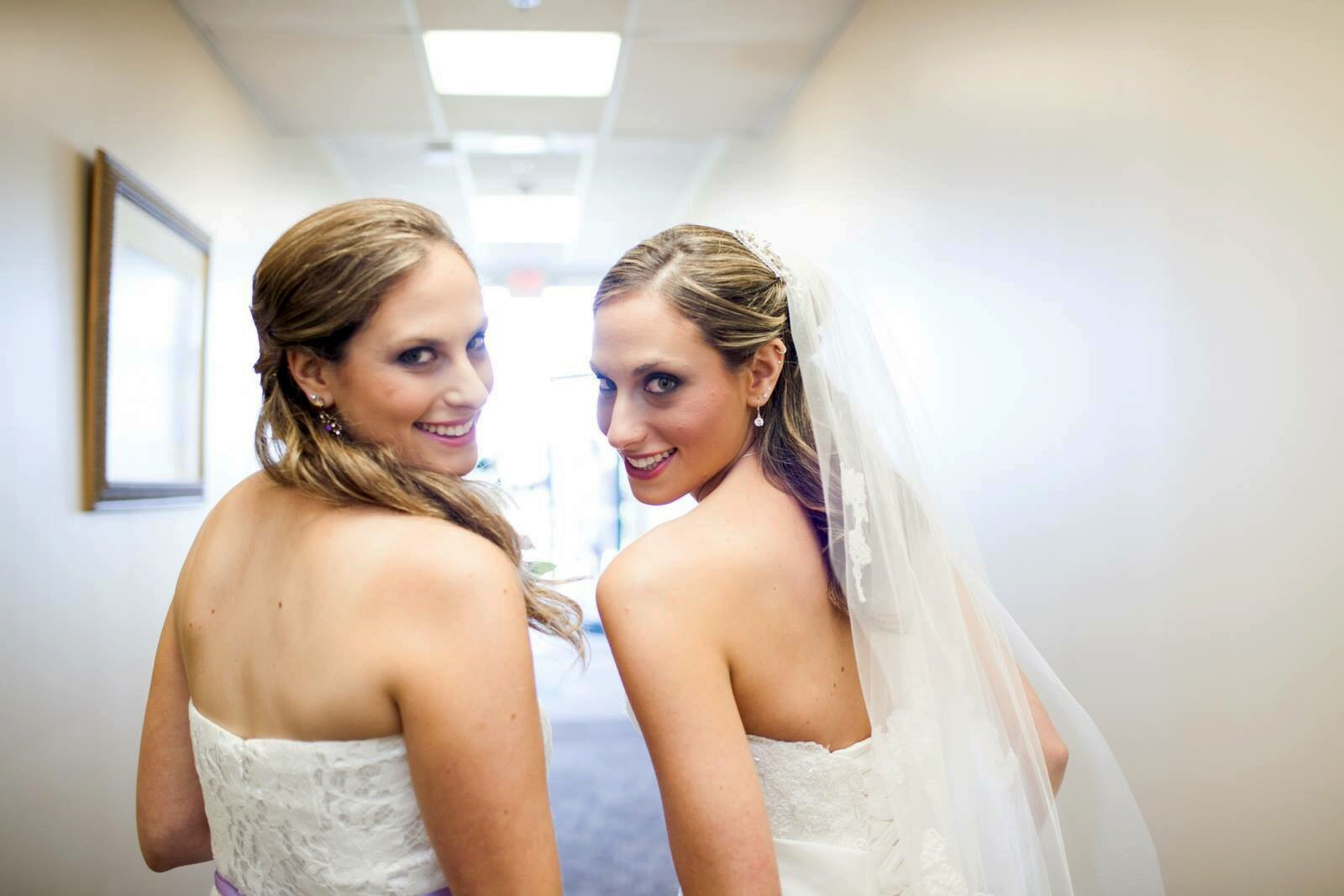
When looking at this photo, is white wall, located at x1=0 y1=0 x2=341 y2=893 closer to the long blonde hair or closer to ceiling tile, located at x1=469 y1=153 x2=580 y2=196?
the long blonde hair

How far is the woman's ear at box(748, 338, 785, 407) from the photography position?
4.95ft

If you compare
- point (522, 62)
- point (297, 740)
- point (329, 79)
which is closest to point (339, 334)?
point (297, 740)

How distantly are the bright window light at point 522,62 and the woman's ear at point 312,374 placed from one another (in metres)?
2.74

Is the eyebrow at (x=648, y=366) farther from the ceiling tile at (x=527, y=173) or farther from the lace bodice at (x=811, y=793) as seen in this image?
the ceiling tile at (x=527, y=173)

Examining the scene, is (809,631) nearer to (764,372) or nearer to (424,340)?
(764,372)

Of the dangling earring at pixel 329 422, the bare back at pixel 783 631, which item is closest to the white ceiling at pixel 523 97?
the dangling earring at pixel 329 422

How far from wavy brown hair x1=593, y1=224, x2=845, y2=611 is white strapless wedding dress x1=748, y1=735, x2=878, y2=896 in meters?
0.30

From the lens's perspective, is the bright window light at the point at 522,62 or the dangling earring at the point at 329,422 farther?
the bright window light at the point at 522,62

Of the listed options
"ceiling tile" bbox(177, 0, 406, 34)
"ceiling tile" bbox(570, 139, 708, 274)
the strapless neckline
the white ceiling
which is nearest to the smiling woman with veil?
the strapless neckline

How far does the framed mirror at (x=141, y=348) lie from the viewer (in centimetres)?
252

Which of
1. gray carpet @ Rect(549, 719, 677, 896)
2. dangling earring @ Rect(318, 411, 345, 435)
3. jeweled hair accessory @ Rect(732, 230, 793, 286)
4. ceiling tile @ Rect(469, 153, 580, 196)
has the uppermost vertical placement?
ceiling tile @ Rect(469, 153, 580, 196)

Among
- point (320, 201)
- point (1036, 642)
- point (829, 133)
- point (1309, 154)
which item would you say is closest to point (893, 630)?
point (1309, 154)

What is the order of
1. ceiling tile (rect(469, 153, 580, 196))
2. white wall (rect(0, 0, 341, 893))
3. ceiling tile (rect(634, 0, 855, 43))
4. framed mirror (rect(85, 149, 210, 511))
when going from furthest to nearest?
ceiling tile (rect(469, 153, 580, 196)) → ceiling tile (rect(634, 0, 855, 43)) → framed mirror (rect(85, 149, 210, 511)) → white wall (rect(0, 0, 341, 893))

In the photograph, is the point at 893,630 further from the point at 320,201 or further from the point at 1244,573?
the point at 320,201
